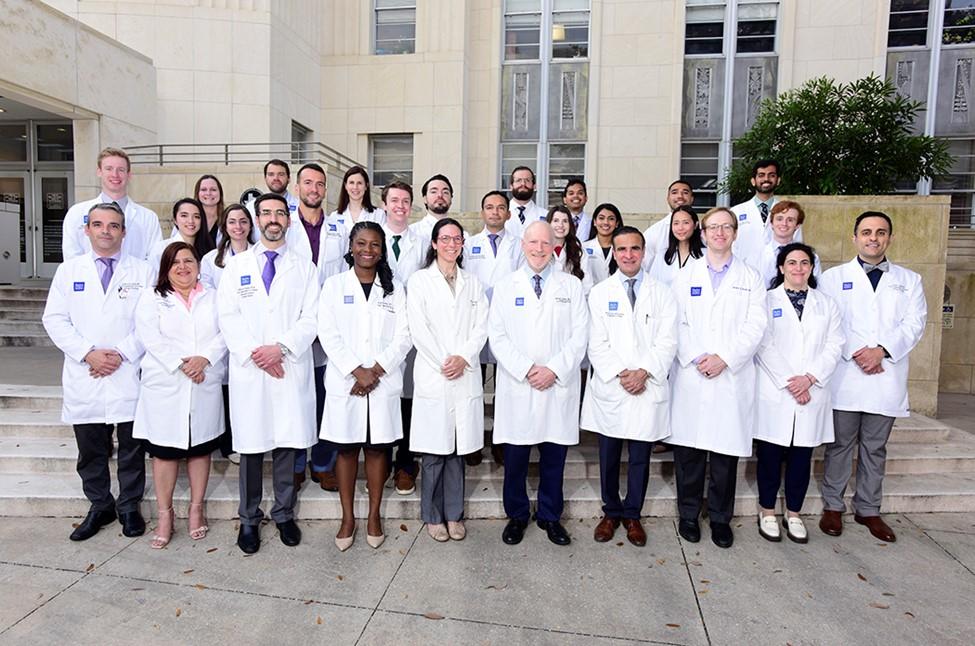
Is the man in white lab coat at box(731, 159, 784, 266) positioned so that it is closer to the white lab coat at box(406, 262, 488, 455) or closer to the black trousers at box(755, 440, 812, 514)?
the black trousers at box(755, 440, 812, 514)

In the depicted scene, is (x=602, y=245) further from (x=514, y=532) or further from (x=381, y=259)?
(x=514, y=532)

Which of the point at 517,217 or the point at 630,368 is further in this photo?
the point at 517,217

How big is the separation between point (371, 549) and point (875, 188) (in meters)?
7.43

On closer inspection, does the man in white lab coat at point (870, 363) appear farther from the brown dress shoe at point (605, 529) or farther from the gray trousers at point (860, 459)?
the brown dress shoe at point (605, 529)

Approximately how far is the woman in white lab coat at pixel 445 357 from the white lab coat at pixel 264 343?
0.75 meters

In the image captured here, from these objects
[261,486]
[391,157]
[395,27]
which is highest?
[395,27]

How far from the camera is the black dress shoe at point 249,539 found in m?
4.16

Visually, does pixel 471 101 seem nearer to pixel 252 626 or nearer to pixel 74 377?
pixel 74 377

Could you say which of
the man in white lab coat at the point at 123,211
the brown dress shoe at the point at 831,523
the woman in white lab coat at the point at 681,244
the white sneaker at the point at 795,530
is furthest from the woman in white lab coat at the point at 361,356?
the brown dress shoe at the point at 831,523

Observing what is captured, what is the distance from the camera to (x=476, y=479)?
17.0 feet

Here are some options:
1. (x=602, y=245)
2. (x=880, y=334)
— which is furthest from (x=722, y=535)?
(x=602, y=245)

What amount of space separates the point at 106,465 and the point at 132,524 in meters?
0.45

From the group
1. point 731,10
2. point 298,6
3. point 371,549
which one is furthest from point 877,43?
point 371,549

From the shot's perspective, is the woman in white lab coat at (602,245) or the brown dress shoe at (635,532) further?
the woman in white lab coat at (602,245)
